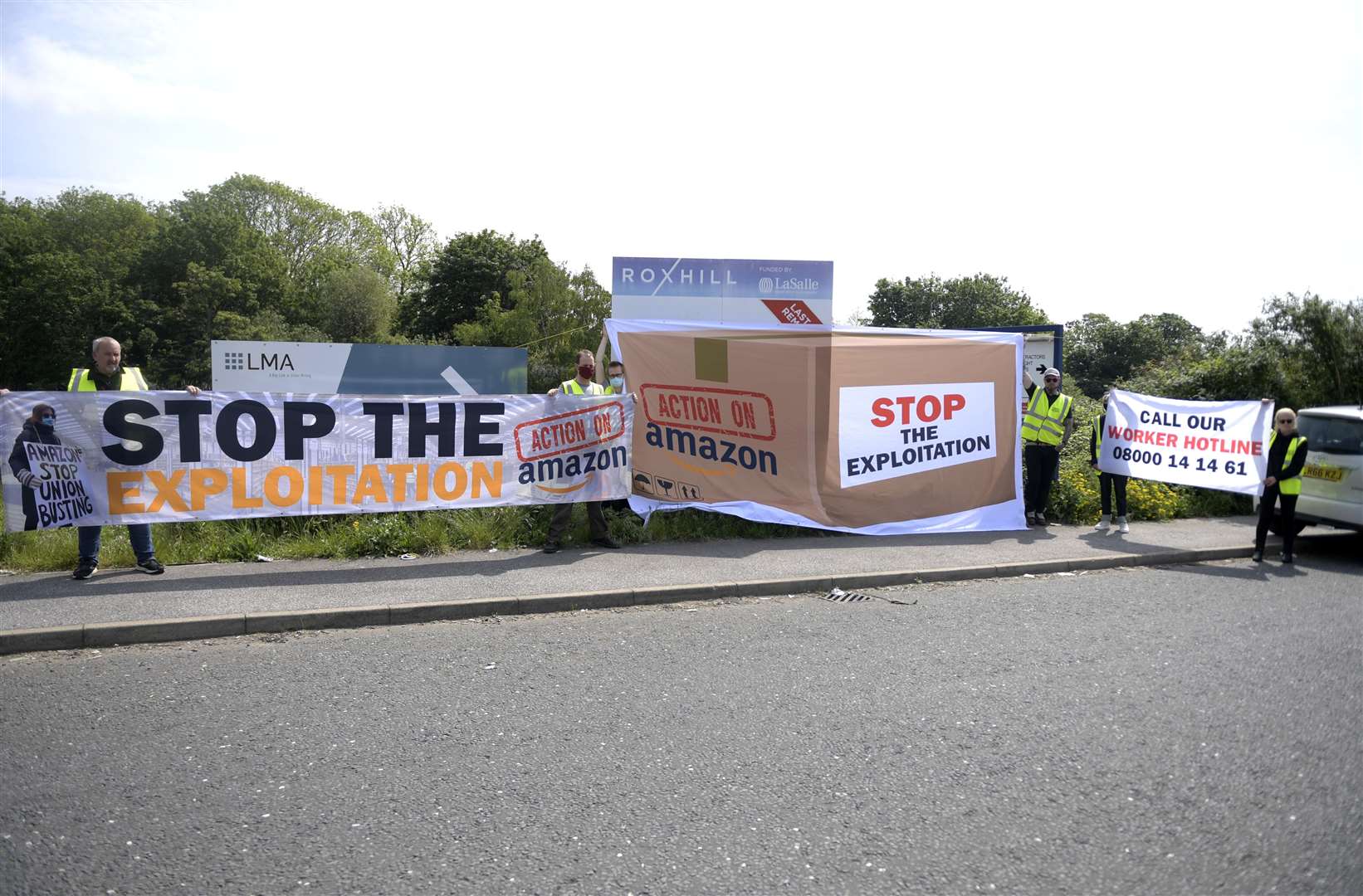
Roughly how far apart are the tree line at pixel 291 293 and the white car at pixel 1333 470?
1332 inches

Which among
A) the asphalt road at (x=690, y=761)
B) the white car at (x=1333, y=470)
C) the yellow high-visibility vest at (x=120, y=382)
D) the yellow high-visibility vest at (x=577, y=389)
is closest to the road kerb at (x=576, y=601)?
the asphalt road at (x=690, y=761)

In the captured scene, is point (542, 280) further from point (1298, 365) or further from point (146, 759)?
point (146, 759)

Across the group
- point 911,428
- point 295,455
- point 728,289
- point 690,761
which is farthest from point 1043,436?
point 295,455

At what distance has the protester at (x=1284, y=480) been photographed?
9.82m

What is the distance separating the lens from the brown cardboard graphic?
10281 mm

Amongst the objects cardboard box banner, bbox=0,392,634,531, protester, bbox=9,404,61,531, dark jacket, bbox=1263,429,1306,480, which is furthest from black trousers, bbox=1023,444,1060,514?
protester, bbox=9,404,61,531

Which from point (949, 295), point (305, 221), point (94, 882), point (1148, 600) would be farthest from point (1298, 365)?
point (305, 221)

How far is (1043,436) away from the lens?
11.5 m

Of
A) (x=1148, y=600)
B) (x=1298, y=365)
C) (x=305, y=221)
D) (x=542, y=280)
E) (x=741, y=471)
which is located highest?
(x=305, y=221)

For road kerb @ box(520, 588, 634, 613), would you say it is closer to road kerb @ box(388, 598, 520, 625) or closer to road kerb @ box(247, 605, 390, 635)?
road kerb @ box(388, 598, 520, 625)

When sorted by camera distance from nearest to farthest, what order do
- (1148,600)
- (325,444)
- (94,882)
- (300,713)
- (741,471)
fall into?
(94,882), (300,713), (1148,600), (325,444), (741,471)

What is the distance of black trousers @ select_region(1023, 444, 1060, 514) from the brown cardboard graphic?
89.4 inches

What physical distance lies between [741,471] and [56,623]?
6.79 meters

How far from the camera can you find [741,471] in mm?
10375
